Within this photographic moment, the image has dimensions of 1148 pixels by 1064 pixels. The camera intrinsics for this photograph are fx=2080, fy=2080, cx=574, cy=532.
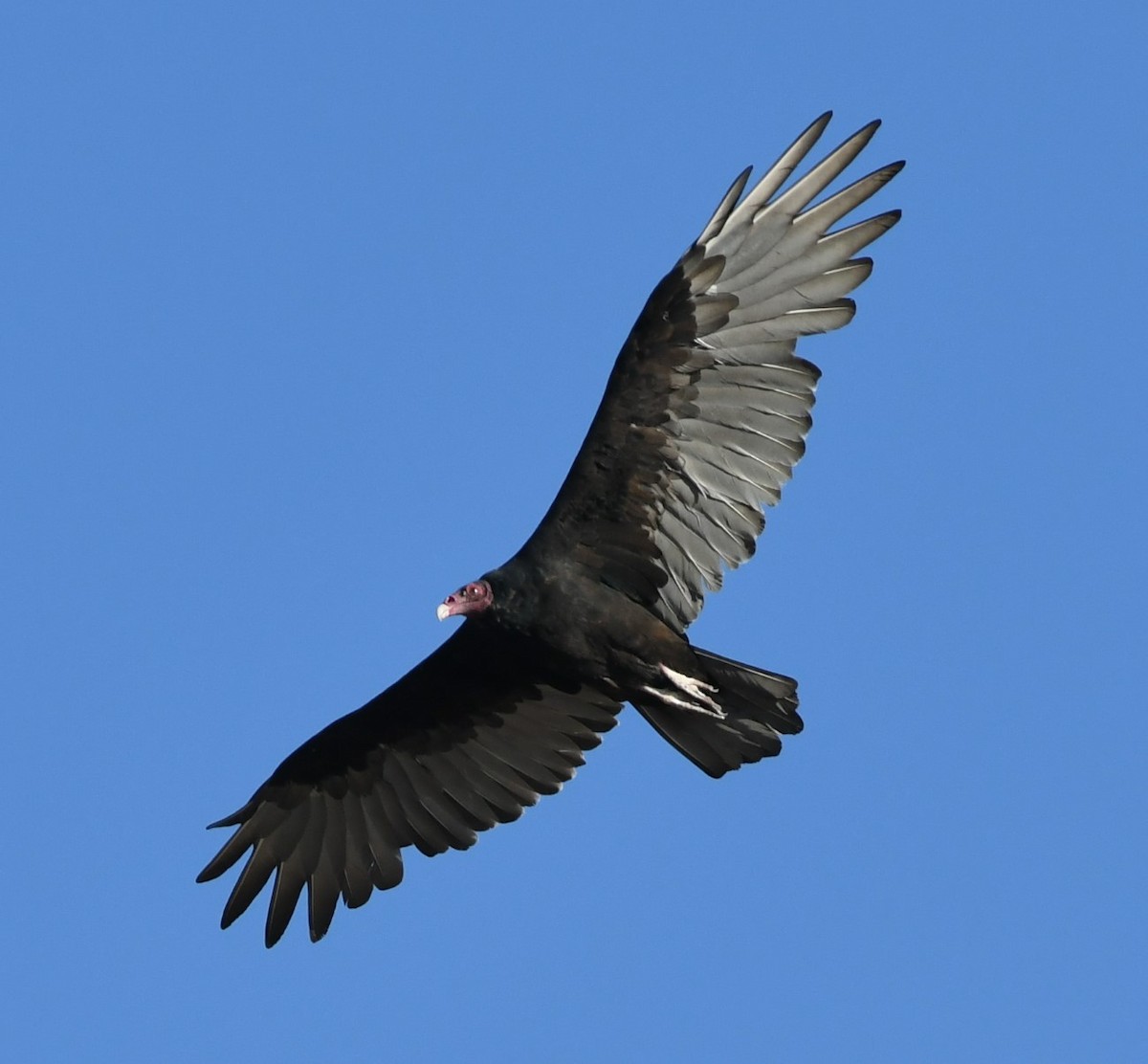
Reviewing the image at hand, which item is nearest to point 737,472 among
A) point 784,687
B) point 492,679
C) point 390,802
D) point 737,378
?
point 737,378

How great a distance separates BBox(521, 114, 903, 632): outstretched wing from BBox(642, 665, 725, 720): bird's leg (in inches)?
8.4

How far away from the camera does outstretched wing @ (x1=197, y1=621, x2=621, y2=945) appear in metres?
9.31

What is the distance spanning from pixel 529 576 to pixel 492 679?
1.04m

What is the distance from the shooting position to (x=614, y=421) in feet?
27.5

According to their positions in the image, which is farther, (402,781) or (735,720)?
(402,781)

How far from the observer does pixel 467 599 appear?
8.41 metres

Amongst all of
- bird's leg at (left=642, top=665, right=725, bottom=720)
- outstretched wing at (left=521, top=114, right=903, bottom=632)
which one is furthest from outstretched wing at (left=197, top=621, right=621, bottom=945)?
outstretched wing at (left=521, top=114, right=903, bottom=632)

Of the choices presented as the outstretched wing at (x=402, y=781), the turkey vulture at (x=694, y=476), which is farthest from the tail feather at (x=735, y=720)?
the outstretched wing at (x=402, y=781)

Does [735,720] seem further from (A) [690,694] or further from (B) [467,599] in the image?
(B) [467,599]

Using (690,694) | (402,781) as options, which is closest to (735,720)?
(690,694)

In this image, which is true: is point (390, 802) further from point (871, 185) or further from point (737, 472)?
point (871, 185)

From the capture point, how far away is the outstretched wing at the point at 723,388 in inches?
332

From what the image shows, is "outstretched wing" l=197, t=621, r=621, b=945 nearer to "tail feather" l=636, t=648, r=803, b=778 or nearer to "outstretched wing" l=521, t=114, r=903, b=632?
"tail feather" l=636, t=648, r=803, b=778

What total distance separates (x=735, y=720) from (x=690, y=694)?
25 cm
